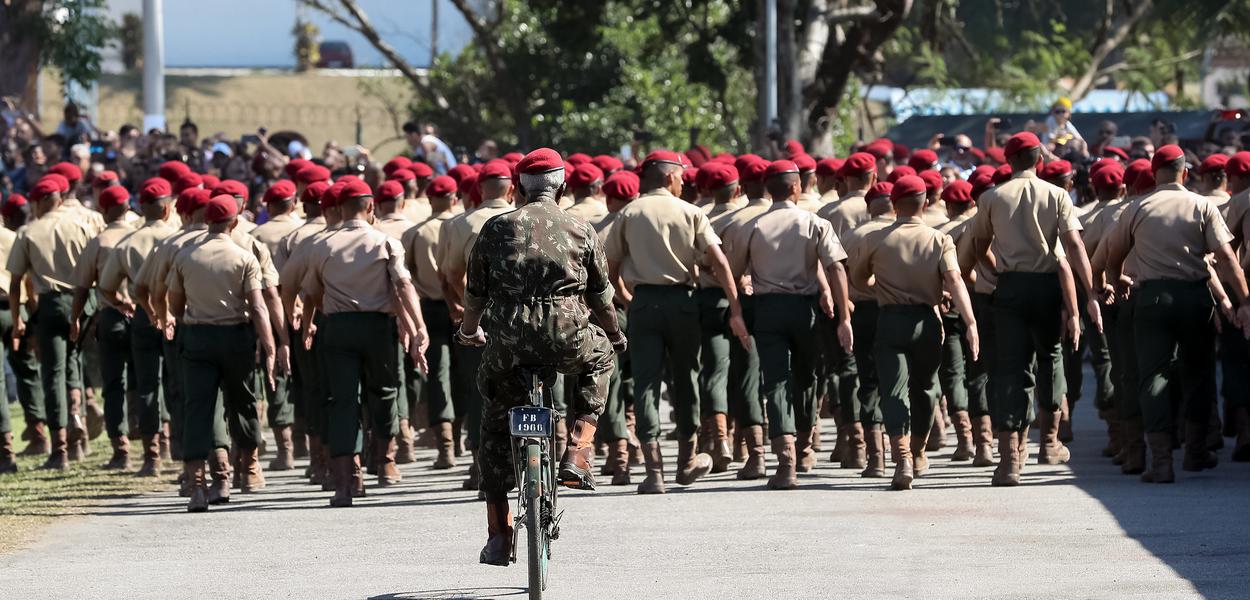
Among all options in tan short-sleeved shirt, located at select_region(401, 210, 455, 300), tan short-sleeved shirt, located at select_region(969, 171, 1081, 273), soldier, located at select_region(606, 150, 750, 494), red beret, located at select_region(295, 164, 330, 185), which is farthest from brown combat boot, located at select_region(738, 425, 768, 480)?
red beret, located at select_region(295, 164, 330, 185)

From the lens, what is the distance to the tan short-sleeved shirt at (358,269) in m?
13.7

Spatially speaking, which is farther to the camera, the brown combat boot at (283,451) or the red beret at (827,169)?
the brown combat boot at (283,451)

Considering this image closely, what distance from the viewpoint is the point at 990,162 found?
73.3 ft

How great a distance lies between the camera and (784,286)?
14.1 meters

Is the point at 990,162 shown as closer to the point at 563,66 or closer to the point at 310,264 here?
the point at 310,264

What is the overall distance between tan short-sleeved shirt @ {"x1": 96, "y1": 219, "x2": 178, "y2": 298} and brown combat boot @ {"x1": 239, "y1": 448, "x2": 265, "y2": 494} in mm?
1404

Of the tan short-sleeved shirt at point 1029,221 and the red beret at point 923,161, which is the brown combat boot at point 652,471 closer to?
the tan short-sleeved shirt at point 1029,221

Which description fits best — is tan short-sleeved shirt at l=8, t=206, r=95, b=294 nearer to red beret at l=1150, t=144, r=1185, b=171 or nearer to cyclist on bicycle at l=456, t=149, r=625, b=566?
cyclist on bicycle at l=456, t=149, r=625, b=566

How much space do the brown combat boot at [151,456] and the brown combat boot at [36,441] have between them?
1908 millimetres

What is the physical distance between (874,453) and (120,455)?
19.0 ft

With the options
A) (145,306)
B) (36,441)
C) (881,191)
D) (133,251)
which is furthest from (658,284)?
(36,441)

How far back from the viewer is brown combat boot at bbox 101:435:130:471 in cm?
1686

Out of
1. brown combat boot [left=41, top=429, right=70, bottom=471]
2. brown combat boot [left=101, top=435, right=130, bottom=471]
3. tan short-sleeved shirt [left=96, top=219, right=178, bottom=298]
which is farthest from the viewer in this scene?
brown combat boot [left=41, top=429, right=70, bottom=471]

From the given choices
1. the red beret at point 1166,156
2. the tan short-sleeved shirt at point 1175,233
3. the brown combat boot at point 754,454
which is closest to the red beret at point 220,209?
Result: the brown combat boot at point 754,454
